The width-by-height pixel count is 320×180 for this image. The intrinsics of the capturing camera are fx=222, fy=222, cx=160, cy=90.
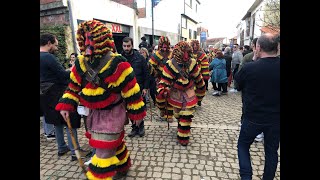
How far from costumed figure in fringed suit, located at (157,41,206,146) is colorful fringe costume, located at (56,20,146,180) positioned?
58.1 inches

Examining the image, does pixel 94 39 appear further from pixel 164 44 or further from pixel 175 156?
pixel 164 44

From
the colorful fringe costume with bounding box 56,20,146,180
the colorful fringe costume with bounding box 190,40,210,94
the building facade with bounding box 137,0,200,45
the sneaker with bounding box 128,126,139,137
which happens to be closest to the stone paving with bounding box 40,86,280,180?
the sneaker with bounding box 128,126,139,137

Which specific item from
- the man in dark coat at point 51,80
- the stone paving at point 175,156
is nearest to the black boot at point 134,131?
the stone paving at point 175,156

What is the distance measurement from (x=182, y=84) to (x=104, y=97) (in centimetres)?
185

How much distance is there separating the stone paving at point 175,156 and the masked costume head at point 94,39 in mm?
1926

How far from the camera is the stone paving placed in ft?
11.3

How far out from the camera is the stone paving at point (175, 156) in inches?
135

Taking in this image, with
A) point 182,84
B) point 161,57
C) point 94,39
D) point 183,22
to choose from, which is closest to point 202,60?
point 161,57

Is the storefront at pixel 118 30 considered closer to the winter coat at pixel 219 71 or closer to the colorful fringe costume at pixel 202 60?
the winter coat at pixel 219 71
